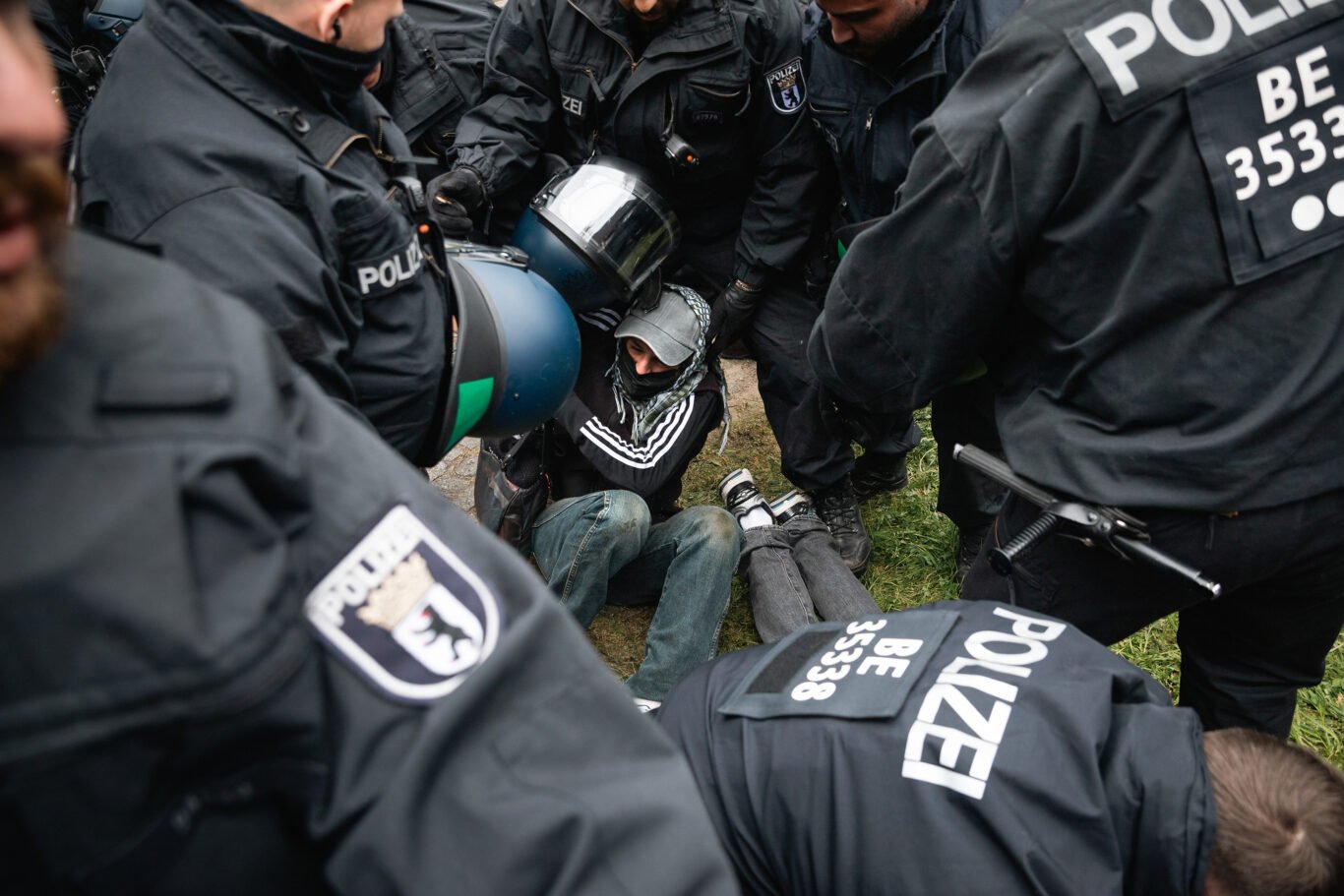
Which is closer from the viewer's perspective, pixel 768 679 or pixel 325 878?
pixel 325 878

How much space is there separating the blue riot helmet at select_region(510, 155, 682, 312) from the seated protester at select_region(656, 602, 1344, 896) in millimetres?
1668

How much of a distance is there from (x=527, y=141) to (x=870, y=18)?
1.34m

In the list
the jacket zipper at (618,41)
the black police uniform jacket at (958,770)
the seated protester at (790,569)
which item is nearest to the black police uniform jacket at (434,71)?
the jacket zipper at (618,41)

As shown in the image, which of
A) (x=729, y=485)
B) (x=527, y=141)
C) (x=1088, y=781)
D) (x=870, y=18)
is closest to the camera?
(x=1088, y=781)

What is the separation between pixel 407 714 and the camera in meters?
0.81

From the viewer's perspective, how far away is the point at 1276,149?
1630 millimetres

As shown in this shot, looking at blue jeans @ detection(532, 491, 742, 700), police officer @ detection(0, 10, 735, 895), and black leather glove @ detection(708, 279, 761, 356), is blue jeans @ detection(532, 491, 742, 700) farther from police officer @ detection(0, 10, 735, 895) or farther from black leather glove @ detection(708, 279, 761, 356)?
police officer @ detection(0, 10, 735, 895)

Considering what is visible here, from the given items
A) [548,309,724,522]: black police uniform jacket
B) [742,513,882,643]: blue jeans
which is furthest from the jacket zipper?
[742,513,882,643]: blue jeans

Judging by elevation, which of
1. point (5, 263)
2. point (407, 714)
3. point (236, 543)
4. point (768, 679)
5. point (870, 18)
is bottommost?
point (768, 679)

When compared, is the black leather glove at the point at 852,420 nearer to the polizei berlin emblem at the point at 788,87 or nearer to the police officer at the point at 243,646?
the polizei berlin emblem at the point at 788,87

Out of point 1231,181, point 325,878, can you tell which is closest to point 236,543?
point 325,878

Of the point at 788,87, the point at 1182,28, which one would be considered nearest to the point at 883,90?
the point at 788,87

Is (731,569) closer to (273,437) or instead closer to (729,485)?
(729,485)

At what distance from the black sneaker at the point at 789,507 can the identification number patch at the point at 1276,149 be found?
2.02m
